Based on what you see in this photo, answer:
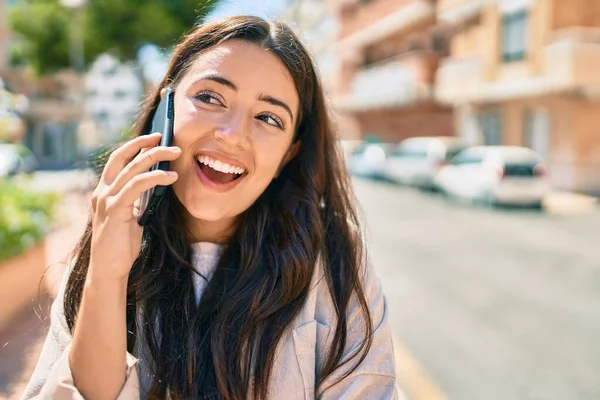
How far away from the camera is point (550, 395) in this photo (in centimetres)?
389

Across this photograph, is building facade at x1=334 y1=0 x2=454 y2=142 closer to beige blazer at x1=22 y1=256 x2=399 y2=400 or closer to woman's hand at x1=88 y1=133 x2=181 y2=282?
beige blazer at x1=22 y1=256 x2=399 y2=400

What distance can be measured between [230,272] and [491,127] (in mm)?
21639

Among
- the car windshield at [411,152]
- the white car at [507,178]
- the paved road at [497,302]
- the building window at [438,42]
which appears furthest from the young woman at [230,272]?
the building window at [438,42]

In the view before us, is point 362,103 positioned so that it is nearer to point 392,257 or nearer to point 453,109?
point 453,109

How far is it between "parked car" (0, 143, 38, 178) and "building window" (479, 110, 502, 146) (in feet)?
49.7

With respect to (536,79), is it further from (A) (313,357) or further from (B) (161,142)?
(B) (161,142)

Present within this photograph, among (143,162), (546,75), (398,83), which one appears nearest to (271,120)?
(143,162)

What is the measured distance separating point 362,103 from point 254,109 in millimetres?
32078

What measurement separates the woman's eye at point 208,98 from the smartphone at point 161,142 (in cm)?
7

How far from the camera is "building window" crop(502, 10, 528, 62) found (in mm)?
19016

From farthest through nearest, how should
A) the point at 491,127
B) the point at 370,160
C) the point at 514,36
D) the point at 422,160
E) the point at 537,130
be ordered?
the point at 370,160 < the point at 491,127 < the point at 514,36 < the point at 537,130 < the point at 422,160

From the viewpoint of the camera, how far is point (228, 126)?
149 centimetres

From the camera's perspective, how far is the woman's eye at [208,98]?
59.9 inches

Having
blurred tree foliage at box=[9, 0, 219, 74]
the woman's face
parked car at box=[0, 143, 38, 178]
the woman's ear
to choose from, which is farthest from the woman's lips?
blurred tree foliage at box=[9, 0, 219, 74]
